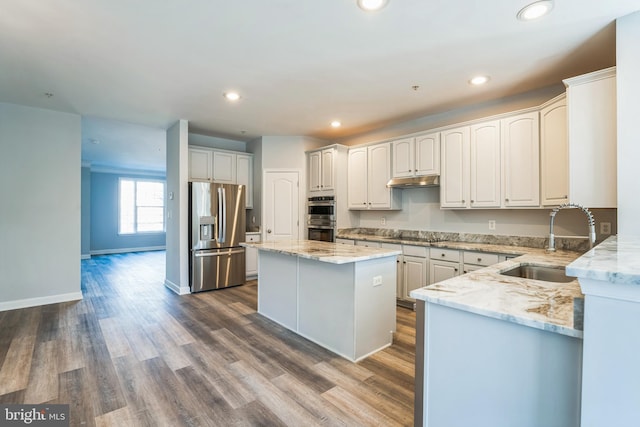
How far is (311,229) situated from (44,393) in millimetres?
3972

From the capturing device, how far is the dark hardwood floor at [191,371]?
75.2 inches

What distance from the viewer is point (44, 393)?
2.10 metres

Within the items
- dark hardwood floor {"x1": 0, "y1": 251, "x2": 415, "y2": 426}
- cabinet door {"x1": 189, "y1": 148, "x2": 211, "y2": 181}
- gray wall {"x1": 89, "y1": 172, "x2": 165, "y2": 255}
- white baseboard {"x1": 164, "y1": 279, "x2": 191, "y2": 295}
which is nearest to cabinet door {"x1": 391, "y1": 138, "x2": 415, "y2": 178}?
dark hardwood floor {"x1": 0, "y1": 251, "x2": 415, "y2": 426}

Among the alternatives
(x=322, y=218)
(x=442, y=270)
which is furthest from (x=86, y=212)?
(x=442, y=270)

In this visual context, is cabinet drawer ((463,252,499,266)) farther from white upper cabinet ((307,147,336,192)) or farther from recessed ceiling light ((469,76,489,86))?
white upper cabinet ((307,147,336,192))

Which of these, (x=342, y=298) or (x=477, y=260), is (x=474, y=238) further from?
(x=342, y=298)

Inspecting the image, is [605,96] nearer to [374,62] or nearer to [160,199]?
[374,62]

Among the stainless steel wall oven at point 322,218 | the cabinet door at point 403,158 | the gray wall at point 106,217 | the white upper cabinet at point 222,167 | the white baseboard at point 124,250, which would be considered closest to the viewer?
the cabinet door at point 403,158

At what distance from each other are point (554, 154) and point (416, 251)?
1790mm

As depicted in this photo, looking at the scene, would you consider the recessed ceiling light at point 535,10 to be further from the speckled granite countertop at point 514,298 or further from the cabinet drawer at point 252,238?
the cabinet drawer at point 252,238

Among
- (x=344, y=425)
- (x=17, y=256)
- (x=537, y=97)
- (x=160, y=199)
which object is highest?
(x=537, y=97)

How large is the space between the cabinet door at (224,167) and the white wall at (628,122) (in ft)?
16.9

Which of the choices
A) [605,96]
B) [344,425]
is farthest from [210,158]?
[605,96]

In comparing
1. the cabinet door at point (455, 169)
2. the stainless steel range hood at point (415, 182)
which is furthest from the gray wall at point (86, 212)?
the cabinet door at point (455, 169)
